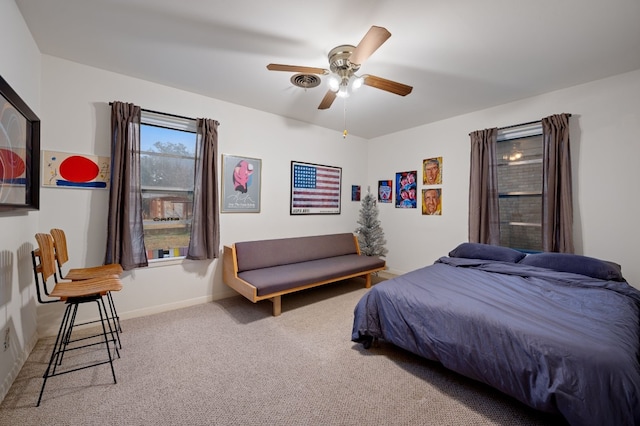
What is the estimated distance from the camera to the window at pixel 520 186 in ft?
11.1

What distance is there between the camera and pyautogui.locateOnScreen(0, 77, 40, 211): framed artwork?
5.41ft

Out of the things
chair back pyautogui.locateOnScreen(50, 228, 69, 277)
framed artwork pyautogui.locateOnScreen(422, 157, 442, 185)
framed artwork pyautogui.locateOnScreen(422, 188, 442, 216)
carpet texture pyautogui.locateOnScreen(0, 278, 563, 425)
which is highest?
framed artwork pyautogui.locateOnScreen(422, 157, 442, 185)

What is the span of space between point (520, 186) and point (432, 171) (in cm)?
120

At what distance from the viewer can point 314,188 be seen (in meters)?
4.54

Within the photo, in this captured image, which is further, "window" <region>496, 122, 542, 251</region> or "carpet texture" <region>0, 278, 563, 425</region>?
"window" <region>496, 122, 542, 251</region>

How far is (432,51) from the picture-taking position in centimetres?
234

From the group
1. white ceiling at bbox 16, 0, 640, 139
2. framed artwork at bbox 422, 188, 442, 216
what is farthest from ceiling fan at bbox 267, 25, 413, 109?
framed artwork at bbox 422, 188, 442, 216

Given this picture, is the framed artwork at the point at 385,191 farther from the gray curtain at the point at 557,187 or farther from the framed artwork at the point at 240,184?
the framed artwork at the point at 240,184

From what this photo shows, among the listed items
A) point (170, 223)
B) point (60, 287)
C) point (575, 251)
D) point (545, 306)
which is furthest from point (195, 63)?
point (575, 251)

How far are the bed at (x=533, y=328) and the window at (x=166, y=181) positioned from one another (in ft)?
8.02

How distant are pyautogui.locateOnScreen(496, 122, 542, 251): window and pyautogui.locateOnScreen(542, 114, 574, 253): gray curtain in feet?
0.78

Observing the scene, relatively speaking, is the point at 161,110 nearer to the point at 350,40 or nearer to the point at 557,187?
the point at 350,40

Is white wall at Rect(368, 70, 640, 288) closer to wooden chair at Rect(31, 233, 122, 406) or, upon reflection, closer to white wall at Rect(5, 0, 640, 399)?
white wall at Rect(5, 0, 640, 399)

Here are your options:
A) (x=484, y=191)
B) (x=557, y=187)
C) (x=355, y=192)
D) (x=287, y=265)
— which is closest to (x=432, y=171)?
(x=484, y=191)
